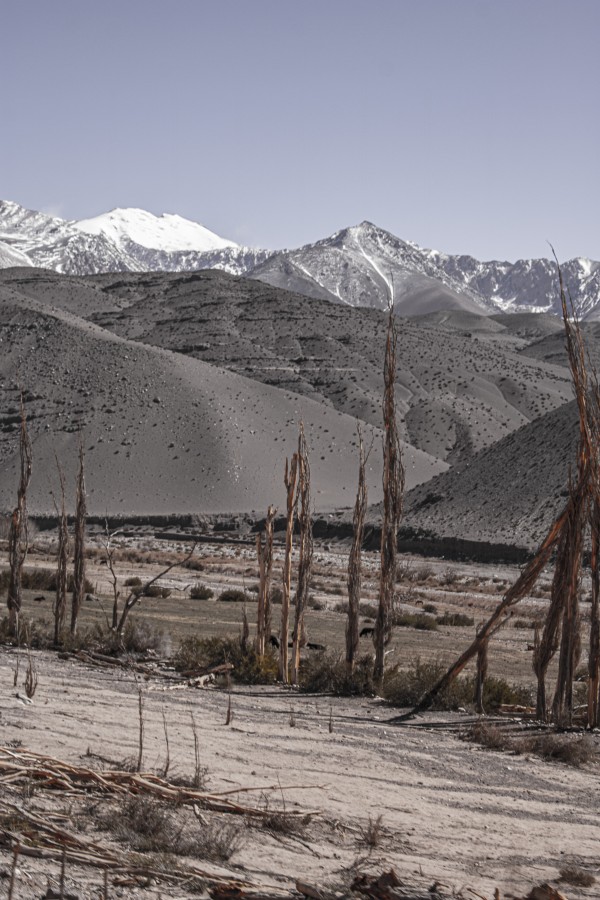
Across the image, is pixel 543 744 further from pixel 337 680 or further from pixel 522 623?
pixel 522 623

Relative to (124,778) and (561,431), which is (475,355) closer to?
(561,431)

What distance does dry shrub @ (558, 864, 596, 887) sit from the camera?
19.4 ft

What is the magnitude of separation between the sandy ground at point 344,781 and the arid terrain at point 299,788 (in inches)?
0.7

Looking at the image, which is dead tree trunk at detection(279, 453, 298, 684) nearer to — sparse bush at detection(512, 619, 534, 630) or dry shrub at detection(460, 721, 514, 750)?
dry shrub at detection(460, 721, 514, 750)

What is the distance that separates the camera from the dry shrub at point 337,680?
1300 centimetres

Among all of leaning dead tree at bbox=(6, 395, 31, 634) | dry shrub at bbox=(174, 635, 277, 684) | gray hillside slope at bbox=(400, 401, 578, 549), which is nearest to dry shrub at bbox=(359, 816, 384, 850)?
dry shrub at bbox=(174, 635, 277, 684)

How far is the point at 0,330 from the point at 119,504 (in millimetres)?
30352

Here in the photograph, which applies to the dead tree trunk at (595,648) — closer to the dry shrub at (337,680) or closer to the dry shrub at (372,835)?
the dry shrub at (337,680)

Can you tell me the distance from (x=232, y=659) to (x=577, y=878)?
8.64m

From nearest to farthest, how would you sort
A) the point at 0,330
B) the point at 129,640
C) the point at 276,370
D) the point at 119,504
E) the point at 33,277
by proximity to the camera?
the point at 129,640
the point at 119,504
the point at 0,330
the point at 276,370
the point at 33,277

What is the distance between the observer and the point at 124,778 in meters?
6.56

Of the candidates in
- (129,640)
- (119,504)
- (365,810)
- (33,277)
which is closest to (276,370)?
(119,504)

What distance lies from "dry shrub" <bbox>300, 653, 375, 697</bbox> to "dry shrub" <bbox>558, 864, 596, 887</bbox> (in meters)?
6.91

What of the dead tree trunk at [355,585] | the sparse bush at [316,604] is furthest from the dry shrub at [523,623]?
the dead tree trunk at [355,585]
